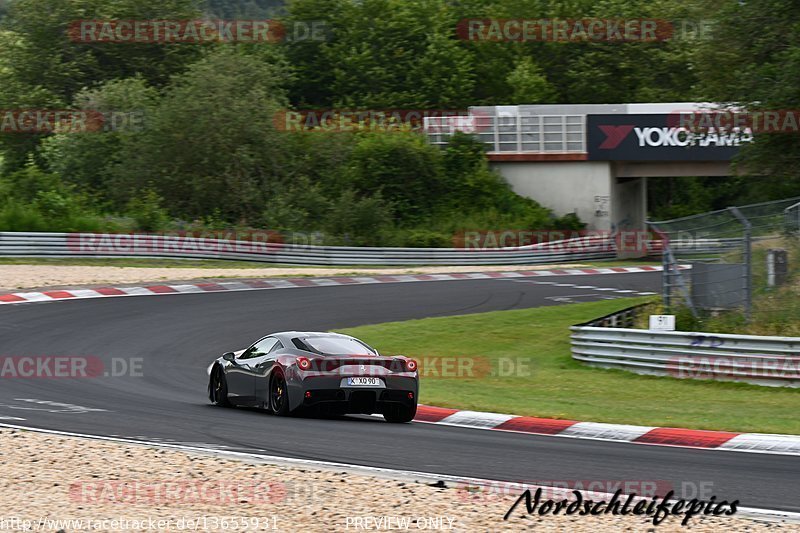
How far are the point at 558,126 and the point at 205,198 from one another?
14961mm

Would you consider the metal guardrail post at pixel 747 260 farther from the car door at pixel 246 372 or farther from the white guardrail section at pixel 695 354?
the car door at pixel 246 372

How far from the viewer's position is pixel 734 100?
96.2ft

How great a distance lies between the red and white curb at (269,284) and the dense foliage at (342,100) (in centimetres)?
658

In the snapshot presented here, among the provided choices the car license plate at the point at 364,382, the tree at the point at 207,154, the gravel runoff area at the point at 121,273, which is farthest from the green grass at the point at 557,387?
the tree at the point at 207,154

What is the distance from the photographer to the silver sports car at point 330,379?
1271cm

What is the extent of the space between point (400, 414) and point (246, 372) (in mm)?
2044

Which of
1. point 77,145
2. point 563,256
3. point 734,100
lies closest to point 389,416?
point 734,100

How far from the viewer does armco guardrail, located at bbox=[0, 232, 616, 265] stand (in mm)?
Result: 36094

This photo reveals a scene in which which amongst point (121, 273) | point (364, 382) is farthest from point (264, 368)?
point (121, 273)

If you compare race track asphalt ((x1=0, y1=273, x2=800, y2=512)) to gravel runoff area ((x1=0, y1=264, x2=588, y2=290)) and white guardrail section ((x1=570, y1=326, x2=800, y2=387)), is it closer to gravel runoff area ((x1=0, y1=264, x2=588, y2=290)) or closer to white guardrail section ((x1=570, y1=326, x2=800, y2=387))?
gravel runoff area ((x1=0, y1=264, x2=588, y2=290))

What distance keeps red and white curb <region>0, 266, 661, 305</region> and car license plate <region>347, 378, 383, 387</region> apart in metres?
15.4

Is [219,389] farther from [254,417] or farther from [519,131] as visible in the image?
[519,131]

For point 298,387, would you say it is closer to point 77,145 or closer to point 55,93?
point 77,145

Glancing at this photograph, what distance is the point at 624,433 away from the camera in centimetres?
1212
